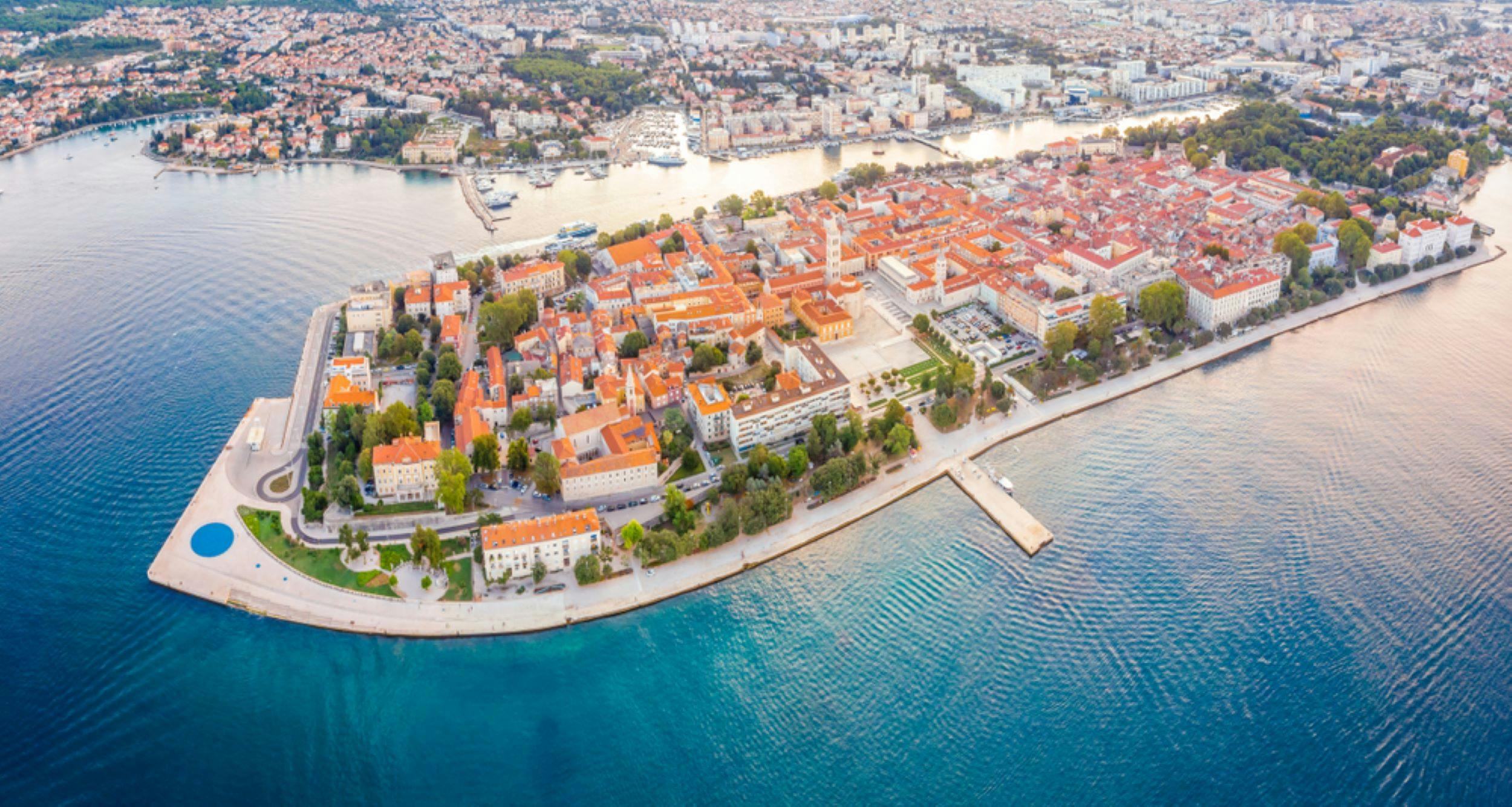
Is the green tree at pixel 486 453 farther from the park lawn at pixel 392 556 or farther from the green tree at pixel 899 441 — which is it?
the green tree at pixel 899 441

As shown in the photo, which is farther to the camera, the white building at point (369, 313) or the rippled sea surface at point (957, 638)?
the white building at point (369, 313)

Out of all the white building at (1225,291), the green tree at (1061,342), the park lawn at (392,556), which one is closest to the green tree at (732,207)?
the green tree at (1061,342)

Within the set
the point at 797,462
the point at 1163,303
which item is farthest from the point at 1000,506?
the point at 1163,303

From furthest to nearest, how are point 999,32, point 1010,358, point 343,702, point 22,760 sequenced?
point 999,32 < point 1010,358 < point 343,702 < point 22,760

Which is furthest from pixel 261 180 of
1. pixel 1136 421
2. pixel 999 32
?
pixel 999 32

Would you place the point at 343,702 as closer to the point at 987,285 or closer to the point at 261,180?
the point at 987,285

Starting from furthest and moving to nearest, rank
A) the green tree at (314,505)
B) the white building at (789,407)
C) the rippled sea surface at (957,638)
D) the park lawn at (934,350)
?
the park lawn at (934,350)
the white building at (789,407)
the green tree at (314,505)
the rippled sea surface at (957,638)

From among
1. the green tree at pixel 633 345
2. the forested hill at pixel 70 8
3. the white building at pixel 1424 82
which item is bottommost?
the green tree at pixel 633 345
